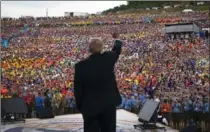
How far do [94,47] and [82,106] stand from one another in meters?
0.61

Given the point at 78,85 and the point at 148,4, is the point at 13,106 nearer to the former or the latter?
the point at 78,85

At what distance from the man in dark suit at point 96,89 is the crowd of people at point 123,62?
23.6 feet

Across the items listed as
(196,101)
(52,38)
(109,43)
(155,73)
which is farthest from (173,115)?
(52,38)

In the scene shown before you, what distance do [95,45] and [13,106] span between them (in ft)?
21.6

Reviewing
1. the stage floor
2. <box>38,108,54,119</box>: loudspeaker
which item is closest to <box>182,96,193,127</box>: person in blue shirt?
the stage floor

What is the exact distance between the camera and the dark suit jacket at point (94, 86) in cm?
461

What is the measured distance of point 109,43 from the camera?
3762cm

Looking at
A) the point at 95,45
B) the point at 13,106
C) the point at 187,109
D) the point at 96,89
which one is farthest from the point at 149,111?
the point at 95,45

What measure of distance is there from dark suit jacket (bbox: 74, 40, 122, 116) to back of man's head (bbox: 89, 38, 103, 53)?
0.16ft

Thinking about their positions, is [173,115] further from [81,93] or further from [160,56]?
[160,56]

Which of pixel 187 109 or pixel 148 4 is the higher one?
pixel 148 4

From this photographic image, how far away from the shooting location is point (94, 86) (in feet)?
15.3

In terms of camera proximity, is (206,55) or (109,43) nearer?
(206,55)

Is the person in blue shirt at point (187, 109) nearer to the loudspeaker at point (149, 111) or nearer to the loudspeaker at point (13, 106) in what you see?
the loudspeaker at point (149, 111)
